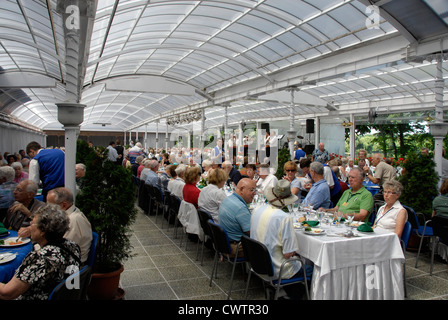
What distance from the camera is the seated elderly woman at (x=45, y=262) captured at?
2156 mm

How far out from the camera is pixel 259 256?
3.11 m

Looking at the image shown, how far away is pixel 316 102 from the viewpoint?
19.5 metres

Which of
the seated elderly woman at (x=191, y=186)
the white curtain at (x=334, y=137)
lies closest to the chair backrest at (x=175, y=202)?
the seated elderly woman at (x=191, y=186)

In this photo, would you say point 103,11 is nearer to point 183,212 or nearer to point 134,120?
point 183,212

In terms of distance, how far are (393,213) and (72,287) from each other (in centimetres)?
346

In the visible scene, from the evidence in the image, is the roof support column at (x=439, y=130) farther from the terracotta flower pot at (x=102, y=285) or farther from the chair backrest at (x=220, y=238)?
the terracotta flower pot at (x=102, y=285)

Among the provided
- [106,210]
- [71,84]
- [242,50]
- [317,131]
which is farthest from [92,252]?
[317,131]

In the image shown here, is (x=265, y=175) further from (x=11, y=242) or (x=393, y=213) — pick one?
(x=11, y=242)

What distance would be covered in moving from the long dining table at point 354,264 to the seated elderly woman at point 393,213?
394mm

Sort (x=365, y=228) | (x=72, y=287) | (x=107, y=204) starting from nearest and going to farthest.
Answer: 1. (x=72, y=287)
2. (x=107, y=204)
3. (x=365, y=228)

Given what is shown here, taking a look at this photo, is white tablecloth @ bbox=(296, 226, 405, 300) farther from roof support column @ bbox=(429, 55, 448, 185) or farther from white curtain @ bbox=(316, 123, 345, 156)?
white curtain @ bbox=(316, 123, 345, 156)

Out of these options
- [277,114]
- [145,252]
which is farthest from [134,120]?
[145,252]

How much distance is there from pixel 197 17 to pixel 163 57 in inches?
205
